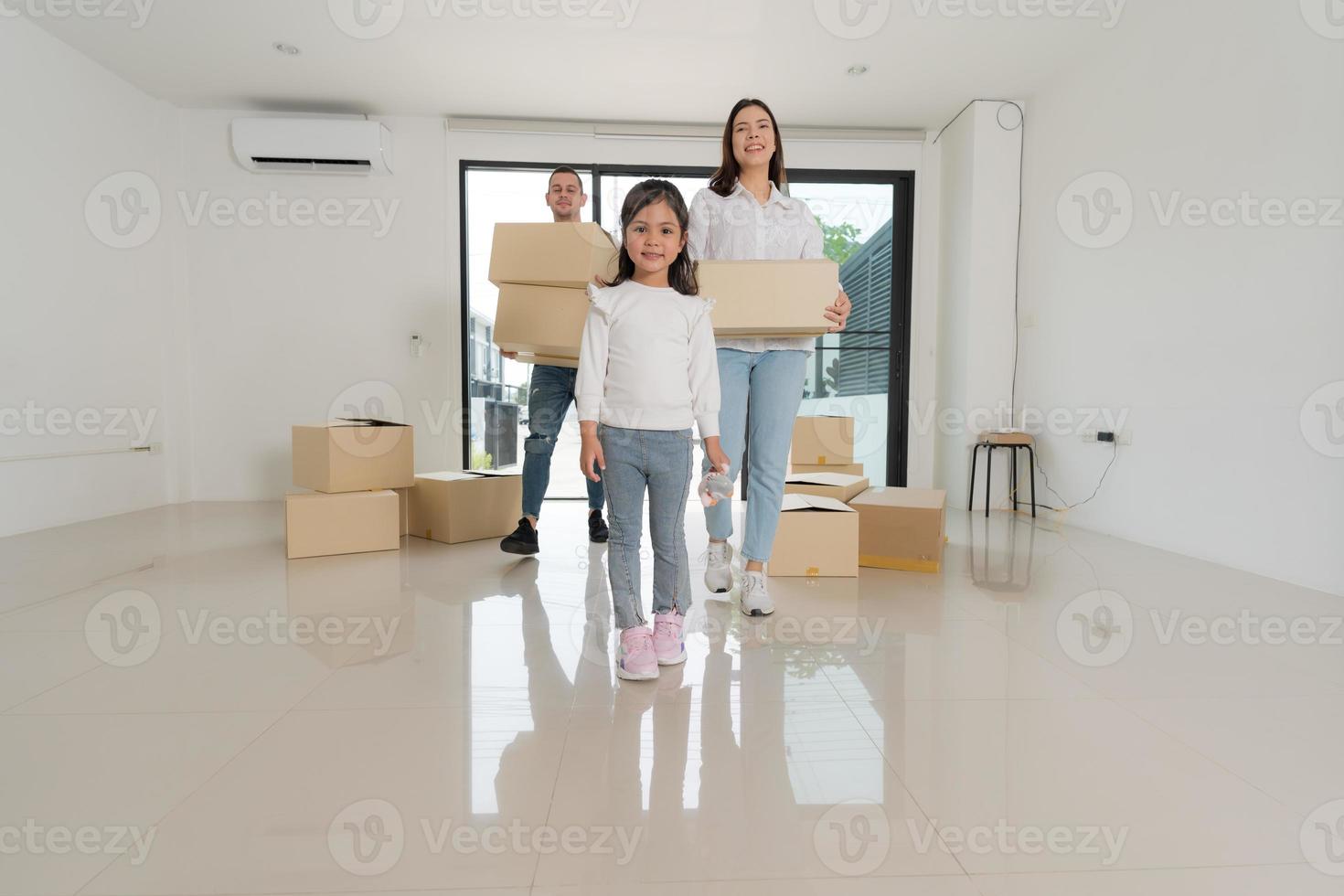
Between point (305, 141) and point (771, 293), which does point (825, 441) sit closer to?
point (771, 293)

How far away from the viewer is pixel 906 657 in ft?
4.89

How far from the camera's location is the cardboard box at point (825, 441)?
343cm

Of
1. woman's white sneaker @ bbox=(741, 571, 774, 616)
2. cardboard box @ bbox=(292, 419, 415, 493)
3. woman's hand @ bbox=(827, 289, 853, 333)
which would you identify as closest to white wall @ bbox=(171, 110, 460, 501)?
cardboard box @ bbox=(292, 419, 415, 493)

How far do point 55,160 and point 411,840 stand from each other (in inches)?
153

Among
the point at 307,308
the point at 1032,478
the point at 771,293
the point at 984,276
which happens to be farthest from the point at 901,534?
the point at 307,308

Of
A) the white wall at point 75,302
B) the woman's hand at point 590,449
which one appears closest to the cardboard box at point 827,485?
the woman's hand at point 590,449

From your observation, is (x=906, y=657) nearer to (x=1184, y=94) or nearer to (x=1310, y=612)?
(x=1310, y=612)

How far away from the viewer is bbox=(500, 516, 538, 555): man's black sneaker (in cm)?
245

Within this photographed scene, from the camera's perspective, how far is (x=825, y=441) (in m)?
3.45

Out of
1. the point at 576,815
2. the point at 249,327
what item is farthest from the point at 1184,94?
the point at 249,327

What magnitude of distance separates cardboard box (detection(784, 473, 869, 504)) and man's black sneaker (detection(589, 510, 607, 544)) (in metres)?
0.71

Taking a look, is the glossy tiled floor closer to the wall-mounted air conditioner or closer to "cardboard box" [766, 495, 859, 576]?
"cardboard box" [766, 495, 859, 576]

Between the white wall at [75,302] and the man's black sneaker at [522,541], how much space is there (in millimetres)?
2216

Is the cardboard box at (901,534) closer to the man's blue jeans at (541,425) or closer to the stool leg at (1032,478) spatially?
the man's blue jeans at (541,425)
